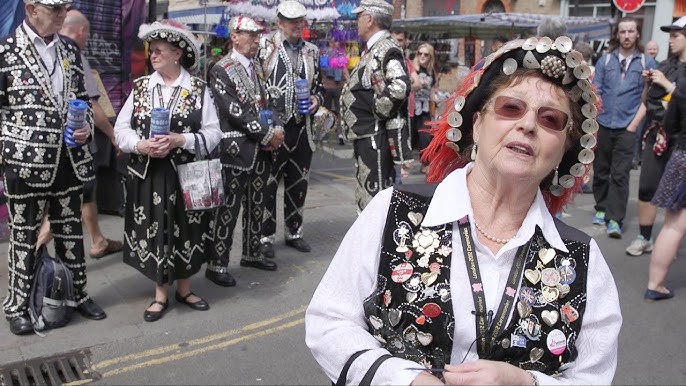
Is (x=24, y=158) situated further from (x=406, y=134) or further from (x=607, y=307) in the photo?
(x=607, y=307)

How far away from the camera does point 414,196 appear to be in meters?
1.93

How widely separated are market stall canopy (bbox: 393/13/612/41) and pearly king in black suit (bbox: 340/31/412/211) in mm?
8396

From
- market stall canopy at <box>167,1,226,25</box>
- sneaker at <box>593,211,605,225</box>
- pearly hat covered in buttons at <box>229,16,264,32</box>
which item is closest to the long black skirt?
pearly hat covered in buttons at <box>229,16,264,32</box>

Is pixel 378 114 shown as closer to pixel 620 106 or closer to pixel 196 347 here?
pixel 196 347

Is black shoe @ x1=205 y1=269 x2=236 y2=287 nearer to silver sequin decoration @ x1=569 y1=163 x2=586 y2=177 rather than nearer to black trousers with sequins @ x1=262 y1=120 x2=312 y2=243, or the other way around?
black trousers with sequins @ x1=262 y1=120 x2=312 y2=243

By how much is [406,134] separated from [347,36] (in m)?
5.75

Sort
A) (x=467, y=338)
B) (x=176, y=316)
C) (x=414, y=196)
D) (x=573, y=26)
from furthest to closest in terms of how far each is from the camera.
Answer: (x=573, y=26), (x=176, y=316), (x=414, y=196), (x=467, y=338)

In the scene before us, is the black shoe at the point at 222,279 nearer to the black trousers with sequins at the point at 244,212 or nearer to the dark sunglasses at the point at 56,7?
the black trousers with sequins at the point at 244,212

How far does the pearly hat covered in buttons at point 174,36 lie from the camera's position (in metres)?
4.05

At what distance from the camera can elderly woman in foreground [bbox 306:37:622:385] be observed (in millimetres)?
1769

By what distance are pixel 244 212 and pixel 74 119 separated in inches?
75.5

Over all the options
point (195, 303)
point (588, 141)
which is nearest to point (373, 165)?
point (195, 303)

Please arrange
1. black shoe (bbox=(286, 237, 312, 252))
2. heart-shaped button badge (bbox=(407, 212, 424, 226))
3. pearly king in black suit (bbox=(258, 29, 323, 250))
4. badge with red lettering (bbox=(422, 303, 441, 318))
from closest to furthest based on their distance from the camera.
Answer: badge with red lettering (bbox=(422, 303, 441, 318)), heart-shaped button badge (bbox=(407, 212, 424, 226)), pearly king in black suit (bbox=(258, 29, 323, 250)), black shoe (bbox=(286, 237, 312, 252))

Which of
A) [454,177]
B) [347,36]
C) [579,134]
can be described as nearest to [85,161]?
[454,177]
